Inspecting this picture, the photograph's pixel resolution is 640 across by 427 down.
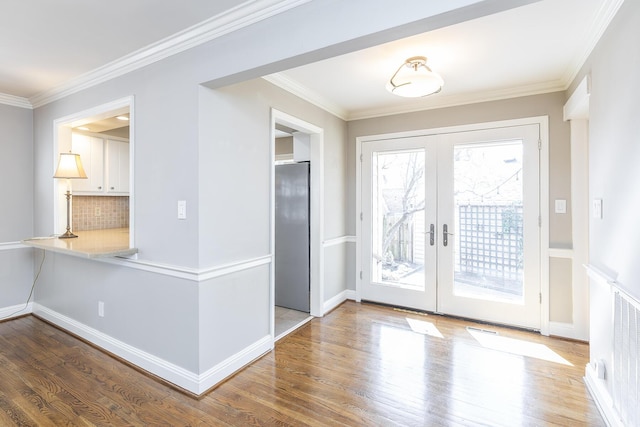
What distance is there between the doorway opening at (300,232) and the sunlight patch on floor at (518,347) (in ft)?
5.39

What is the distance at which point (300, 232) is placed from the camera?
3.69 metres

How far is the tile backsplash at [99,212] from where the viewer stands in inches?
153

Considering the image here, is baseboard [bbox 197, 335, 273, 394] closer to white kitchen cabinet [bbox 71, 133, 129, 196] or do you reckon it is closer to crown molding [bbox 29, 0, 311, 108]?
crown molding [bbox 29, 0, 311, 108]

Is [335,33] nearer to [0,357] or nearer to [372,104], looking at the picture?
[372,104]

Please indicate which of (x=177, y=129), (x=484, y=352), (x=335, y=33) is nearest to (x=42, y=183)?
(x=177, y=129)

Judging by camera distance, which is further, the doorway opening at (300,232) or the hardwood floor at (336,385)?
the doorway opening at (300,232)

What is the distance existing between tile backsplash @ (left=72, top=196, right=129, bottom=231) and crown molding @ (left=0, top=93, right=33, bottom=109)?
1101 mm

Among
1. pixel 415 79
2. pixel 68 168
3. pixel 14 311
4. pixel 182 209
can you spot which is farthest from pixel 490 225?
pixel 14 311

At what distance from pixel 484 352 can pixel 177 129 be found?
3035 millimetres

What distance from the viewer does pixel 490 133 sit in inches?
128

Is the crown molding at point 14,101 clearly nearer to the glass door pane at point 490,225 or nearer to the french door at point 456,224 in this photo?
the french door at point 456,224

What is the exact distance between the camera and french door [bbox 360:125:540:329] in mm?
3132

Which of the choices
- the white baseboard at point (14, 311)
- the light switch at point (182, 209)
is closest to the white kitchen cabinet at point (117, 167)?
the white baseboard at point (14, 311)

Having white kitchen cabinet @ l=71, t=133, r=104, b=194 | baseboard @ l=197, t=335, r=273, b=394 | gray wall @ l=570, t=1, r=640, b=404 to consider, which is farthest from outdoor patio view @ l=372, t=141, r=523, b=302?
white kitchen cabinet @ l=71, t=133, r=104, b=194
